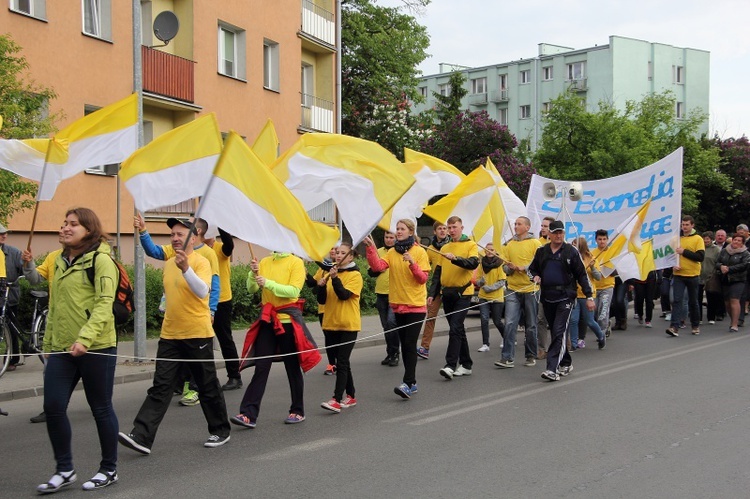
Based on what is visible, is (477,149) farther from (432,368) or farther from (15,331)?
(15,331)

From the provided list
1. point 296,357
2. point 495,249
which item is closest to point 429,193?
point 495,249

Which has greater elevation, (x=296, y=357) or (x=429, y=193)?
(x=429, y=193)

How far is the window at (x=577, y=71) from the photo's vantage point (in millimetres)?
62594

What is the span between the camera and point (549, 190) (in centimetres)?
1354

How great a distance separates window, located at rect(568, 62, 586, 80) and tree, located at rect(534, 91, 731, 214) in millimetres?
20365

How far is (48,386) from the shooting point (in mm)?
5523

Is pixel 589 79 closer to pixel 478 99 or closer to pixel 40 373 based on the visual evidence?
pixel 478 99

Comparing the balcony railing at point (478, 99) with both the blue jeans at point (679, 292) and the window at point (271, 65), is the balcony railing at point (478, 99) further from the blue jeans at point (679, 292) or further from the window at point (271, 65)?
the blue jeans at point (679, 292)

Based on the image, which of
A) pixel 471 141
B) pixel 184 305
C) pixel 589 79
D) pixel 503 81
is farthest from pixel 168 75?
pixel 503 81

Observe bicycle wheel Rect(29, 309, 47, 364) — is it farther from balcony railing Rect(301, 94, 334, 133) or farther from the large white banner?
balcony railing Rect(301, 94, 334, 133)

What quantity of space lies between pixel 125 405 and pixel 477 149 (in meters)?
28.2

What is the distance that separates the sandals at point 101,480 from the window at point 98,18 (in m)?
14.7

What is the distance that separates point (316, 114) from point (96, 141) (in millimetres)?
19995

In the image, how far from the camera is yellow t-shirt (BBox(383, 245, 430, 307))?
9.01 meters
